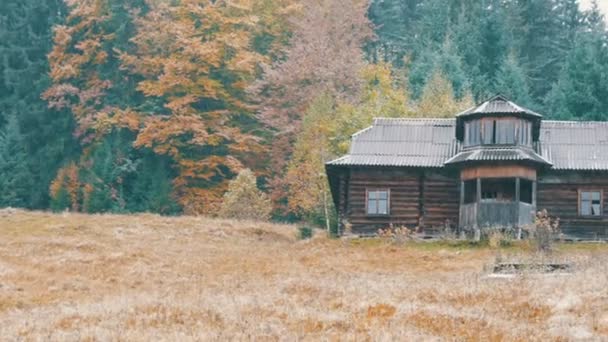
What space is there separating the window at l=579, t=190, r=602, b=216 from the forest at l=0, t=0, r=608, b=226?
14.0m

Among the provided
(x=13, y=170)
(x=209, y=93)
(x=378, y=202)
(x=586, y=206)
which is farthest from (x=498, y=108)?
(x=13, y=170)

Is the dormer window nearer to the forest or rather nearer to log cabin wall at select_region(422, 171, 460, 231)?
log cabin wall at select_region(422, 171, 460, 231)

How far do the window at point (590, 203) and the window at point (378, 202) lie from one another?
8165mm

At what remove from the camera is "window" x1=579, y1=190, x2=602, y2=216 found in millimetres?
44344

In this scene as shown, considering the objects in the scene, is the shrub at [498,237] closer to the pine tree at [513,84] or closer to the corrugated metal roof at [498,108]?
the corrugated metal roof at [498,108]

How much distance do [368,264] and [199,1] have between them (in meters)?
33.7

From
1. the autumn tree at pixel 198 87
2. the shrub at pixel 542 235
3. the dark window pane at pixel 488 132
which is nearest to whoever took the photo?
the shrub at pixel 542 235

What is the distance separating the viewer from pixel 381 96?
59.0 meters

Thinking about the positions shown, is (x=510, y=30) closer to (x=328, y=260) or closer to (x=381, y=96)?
(x=381, y=96)

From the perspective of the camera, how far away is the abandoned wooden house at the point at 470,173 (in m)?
43.7

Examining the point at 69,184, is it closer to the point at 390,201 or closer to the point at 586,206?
the point at 390,201

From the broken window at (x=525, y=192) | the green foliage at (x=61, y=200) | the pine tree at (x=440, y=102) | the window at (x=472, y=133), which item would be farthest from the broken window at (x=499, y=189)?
the green foliage at (x=61, y=200)

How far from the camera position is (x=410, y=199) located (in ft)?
149

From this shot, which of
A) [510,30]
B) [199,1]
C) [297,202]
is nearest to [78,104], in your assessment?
[199,1]
